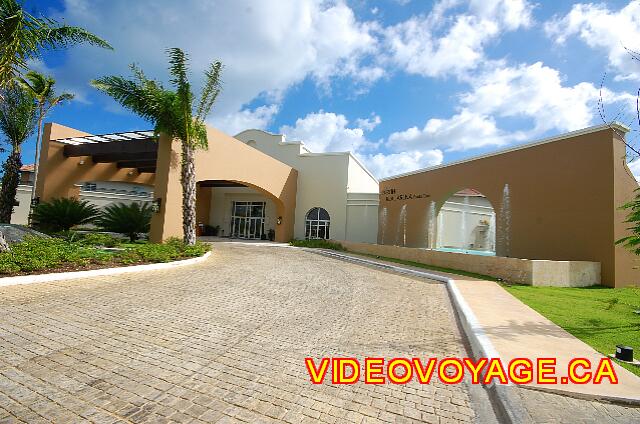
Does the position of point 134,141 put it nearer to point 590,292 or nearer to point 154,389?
point 154,389

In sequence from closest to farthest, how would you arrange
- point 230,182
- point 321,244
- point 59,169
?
point 59,169, point 321,244, point 230,182

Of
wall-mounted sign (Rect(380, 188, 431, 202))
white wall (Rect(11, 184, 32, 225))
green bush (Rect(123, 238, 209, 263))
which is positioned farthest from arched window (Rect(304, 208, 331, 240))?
white wall (Rect(11, 184, 32, 225))

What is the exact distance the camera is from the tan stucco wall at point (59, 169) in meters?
19.1

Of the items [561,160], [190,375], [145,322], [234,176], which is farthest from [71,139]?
[561,160]

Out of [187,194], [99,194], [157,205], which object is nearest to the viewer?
[187,194]

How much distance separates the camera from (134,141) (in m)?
17.7

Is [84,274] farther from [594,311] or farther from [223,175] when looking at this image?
[594,311]

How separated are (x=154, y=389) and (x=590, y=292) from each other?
466 inches

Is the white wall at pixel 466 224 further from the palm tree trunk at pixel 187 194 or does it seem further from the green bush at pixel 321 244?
the palm tree trunk at pixel 187 194

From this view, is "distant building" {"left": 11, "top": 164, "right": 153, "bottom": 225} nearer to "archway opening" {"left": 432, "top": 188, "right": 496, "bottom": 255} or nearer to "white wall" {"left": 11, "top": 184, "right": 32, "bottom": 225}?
"white wall" {"left": 11, "top": 184, "right": 32, "bottom": 225}

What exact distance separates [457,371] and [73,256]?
9992mm

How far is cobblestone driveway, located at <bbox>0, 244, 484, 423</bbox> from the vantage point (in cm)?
304

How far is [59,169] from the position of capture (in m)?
19.7

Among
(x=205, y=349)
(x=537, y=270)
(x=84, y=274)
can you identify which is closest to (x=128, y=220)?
(x=84, y=274)
